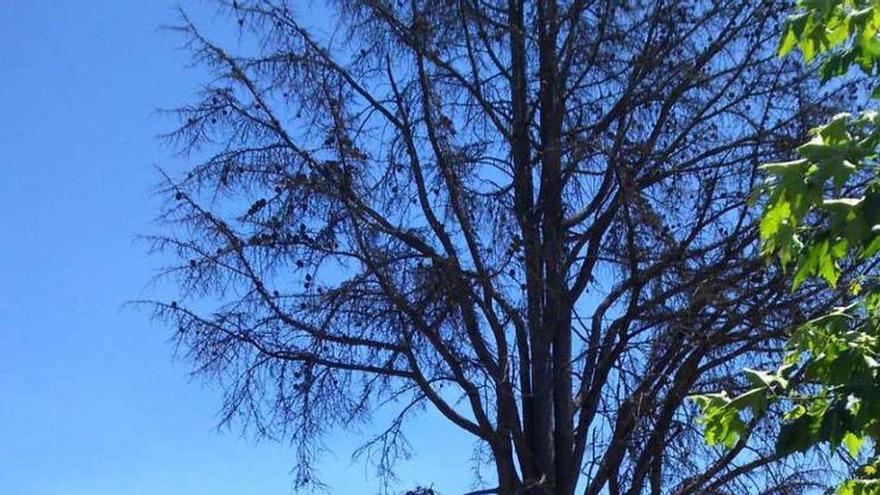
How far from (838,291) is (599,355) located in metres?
1.72

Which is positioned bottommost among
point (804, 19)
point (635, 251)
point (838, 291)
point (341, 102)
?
point (804, 19)

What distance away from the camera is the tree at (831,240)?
4191mm

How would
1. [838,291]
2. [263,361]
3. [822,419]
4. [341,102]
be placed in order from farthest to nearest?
[341,102] → [263,361] → [838,291] → [822,419]

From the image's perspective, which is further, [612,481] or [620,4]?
[620,4]

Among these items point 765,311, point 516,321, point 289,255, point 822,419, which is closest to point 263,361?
point 289,255

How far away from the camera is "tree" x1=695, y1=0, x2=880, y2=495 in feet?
13.8

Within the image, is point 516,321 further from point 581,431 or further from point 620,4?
point 620,4

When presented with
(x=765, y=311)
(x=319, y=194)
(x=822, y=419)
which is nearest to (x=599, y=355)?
(x=765, y=311)

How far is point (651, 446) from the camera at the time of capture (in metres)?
8.31

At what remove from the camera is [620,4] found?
9703mm

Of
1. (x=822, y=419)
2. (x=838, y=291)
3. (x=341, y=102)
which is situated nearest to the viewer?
(x=822, y=419)

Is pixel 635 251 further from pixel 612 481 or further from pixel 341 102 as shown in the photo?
pixel 341 102

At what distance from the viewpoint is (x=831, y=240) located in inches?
171

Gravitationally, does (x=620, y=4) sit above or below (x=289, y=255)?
above
